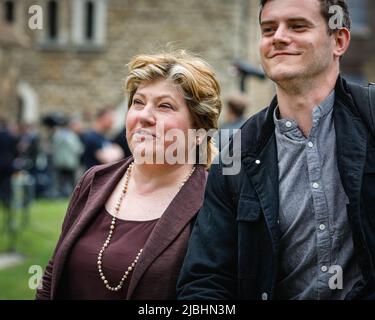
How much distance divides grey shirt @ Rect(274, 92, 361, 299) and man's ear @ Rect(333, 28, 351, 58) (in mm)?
160

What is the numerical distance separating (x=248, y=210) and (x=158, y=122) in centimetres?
72

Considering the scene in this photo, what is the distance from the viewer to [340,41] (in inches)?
118

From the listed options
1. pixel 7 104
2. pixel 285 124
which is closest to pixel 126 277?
pixel 285 124

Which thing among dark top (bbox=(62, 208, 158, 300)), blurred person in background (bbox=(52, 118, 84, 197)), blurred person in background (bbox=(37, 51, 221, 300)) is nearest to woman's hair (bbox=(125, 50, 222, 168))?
blurred person in background (bbox=(37, 51, 221, 300))

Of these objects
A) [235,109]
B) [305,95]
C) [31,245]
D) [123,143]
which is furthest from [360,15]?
[305,95]

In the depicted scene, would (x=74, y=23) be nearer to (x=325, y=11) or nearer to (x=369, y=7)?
(x=369, y=7)

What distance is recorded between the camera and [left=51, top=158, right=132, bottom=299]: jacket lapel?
3.49 meters

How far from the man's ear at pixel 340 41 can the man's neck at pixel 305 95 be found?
0.09 meters

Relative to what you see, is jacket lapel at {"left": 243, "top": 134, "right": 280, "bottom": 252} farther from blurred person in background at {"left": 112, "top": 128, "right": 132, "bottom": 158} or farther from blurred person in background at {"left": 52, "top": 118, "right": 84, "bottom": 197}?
blurred person in background at {"left": 52, "top": 118, "right": 84, "bottom": 197}

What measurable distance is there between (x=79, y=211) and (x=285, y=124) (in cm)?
109

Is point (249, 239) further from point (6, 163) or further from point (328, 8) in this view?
point (6, 163)

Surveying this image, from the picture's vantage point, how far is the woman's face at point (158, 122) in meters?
3.47

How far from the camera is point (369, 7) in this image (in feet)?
111
